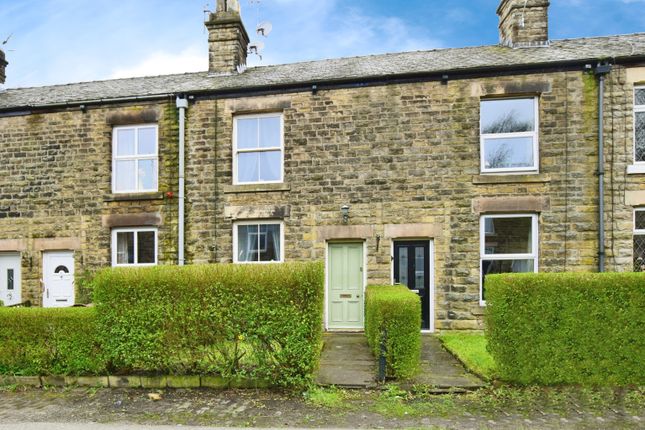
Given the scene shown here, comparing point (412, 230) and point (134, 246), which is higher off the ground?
point (412, 230)

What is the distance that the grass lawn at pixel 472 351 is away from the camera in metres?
6.50

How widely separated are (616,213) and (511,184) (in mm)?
2351

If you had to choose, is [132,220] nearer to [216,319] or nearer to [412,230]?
[216,319]

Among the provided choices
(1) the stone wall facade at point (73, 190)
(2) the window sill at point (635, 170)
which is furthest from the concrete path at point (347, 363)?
(2) the window sill at point (635, 170)

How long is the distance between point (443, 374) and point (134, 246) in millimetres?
8689

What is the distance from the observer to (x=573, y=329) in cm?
575

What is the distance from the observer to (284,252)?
34.8 ft

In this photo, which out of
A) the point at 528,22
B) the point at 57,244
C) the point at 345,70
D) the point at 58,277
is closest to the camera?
the point at 528,22

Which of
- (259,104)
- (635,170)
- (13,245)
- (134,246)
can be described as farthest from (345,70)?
(13,245)

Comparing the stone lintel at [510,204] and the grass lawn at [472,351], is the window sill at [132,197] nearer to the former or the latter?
the grass lawn at [472,351]

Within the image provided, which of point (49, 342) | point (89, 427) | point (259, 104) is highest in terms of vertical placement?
point (259, 104)

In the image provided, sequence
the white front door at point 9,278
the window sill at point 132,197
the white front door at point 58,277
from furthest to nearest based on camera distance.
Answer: the white front door at point 9,278
the white front door at point 58,277
the window sill at point 132,197

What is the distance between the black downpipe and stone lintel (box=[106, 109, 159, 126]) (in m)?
11.0

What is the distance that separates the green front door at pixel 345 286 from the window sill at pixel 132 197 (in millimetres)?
4806
